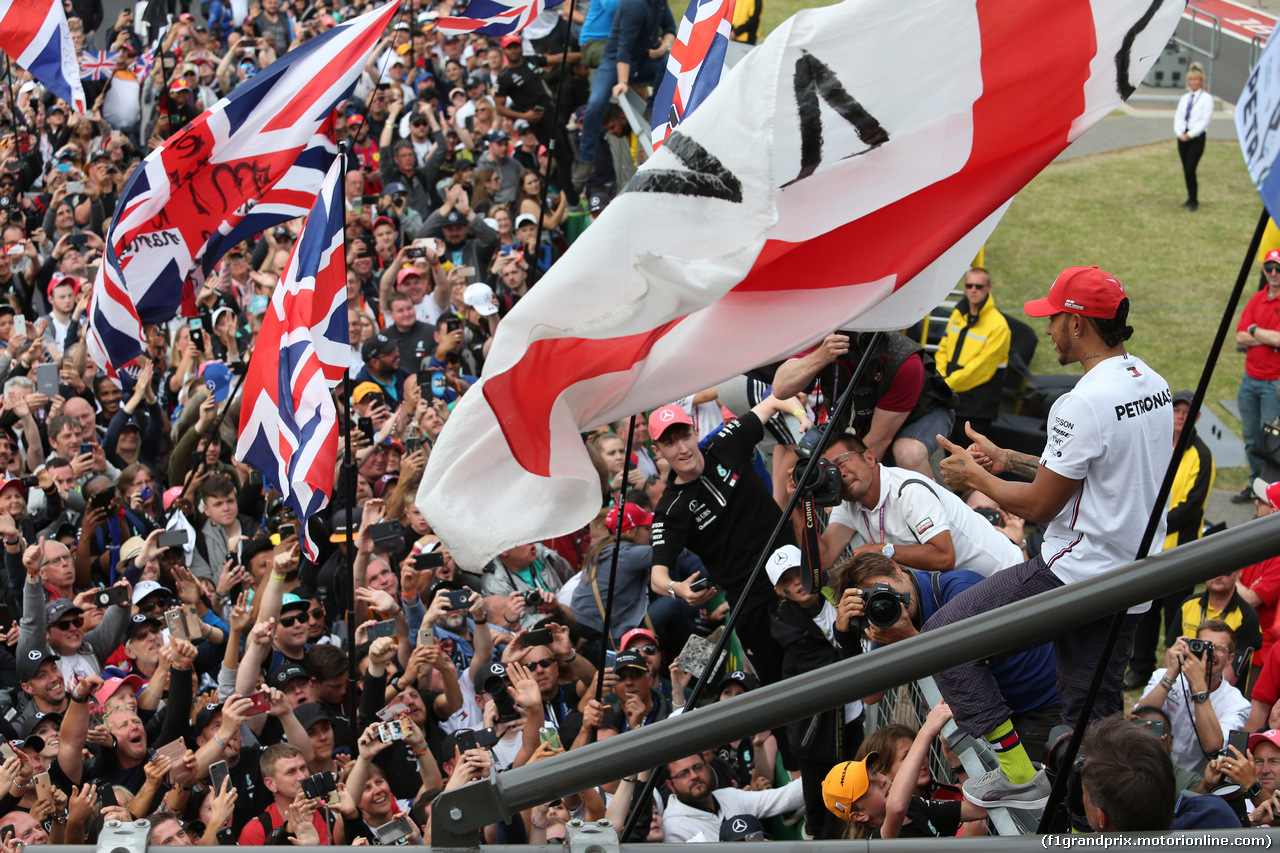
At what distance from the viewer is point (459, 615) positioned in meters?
7.24

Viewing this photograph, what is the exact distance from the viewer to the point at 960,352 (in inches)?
425

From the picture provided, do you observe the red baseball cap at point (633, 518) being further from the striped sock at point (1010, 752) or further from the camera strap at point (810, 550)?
the striped sock at point (1010, 752)

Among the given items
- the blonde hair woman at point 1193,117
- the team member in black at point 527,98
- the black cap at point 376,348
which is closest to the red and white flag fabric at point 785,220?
the black cap at point 376,348

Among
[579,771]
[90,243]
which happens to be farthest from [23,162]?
[579,771]

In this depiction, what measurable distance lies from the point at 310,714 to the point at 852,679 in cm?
533

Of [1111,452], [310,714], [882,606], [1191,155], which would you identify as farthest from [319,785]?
[1191,155]

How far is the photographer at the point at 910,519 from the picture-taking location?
5.22 metres

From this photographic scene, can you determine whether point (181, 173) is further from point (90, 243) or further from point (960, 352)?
point (90, 243)

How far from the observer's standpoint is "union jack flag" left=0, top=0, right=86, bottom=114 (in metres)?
9.56

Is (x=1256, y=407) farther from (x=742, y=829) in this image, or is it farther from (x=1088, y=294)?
(x=1088, y=294)

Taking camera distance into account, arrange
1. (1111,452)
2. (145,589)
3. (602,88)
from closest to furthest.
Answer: (1111,452), (145,589), (602,88)

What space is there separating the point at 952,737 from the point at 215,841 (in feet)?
11.1

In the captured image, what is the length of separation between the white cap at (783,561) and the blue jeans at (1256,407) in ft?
22.6

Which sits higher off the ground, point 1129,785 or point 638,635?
point 1129,785
